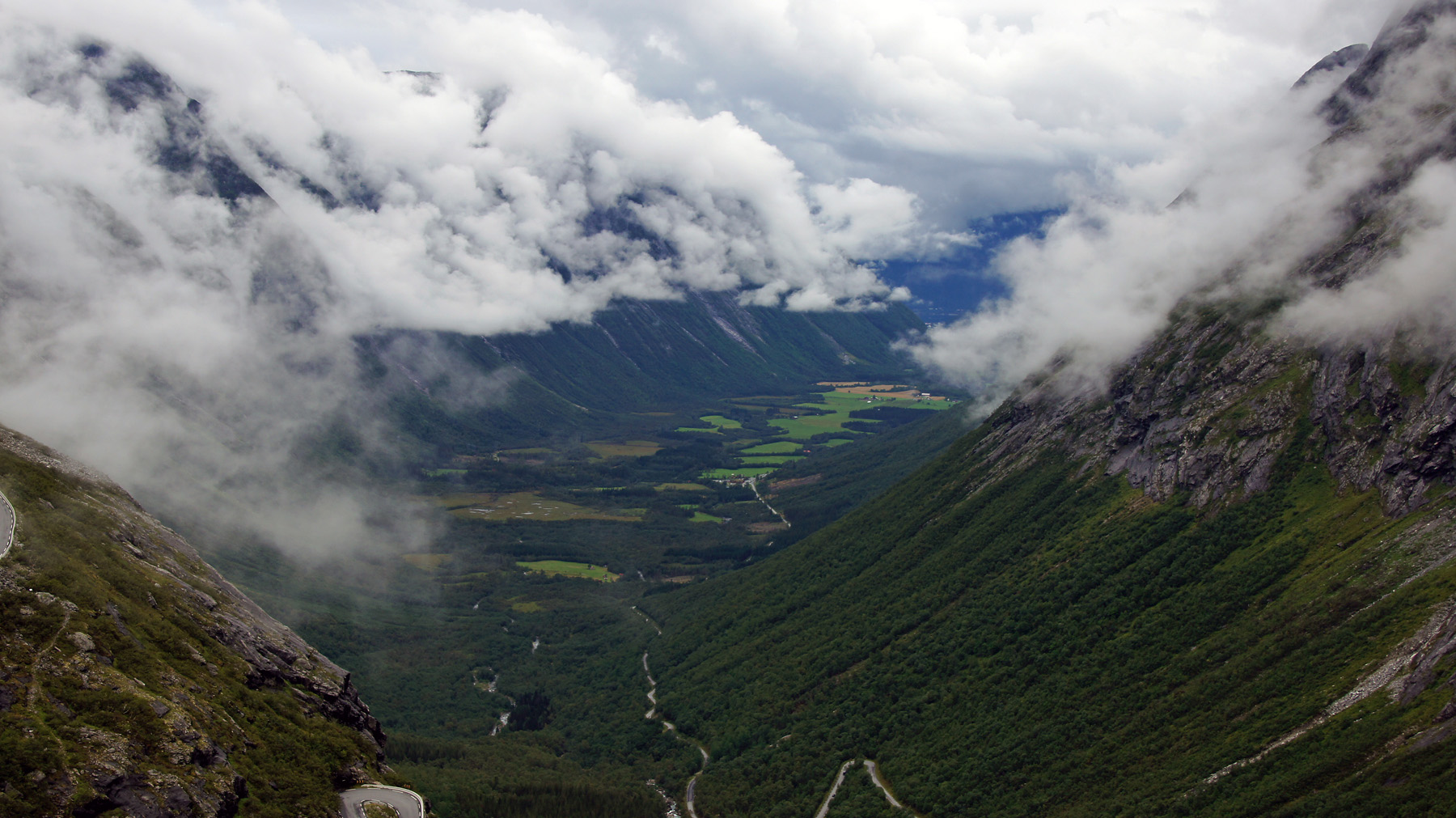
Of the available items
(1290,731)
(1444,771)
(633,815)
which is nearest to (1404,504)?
(1290,731)

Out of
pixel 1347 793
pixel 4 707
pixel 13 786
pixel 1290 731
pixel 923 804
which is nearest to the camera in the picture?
pixel 13 786

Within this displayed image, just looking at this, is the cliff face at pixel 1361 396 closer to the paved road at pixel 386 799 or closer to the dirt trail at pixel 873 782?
the dirt trail at pixel 873 782

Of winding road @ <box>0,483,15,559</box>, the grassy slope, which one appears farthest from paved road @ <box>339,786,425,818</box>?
the grassy slope

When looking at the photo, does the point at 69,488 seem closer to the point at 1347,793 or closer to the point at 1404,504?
the point at 1347,793

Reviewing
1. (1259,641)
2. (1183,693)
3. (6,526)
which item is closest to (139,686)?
(6,526)

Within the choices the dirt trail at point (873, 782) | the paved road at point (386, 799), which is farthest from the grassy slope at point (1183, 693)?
the paved road at point (386, 799)

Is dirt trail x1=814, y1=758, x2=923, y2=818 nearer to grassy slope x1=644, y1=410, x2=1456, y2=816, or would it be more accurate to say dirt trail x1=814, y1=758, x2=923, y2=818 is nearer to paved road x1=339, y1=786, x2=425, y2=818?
grassy slope x1=644, y1=410, x2=1456, y2=816
